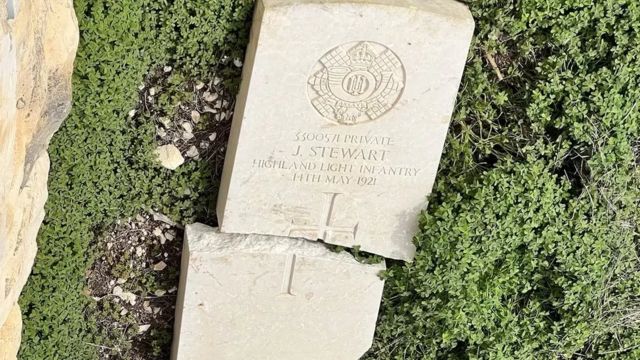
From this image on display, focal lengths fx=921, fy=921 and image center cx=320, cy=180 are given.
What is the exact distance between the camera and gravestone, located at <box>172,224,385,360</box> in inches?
153

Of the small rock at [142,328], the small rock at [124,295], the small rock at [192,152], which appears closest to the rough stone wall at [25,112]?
the small rock at [192,152]

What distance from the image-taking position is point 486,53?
3734 millimetres

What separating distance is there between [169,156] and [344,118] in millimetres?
741

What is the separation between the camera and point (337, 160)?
12.2ft

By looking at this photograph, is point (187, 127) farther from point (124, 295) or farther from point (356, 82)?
point (124, 295)

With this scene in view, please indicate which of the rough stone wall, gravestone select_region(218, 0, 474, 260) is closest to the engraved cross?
gravestone select_region(218, 0, 474, 260)

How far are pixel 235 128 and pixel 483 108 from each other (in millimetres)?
1031

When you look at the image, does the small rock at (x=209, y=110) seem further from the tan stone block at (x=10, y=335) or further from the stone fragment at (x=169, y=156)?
the tan stone block at (x=10, y=335)

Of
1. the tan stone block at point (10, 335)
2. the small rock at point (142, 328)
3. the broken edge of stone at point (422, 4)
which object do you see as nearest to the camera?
the tan stone block at point (10, 335)

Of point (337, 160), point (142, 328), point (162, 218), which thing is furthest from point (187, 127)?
point (142, 328)

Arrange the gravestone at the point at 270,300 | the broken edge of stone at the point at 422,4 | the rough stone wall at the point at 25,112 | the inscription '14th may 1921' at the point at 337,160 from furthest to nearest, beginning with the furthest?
the gravestone at the point at 270,300, the inscription '14th may 1921' at the point at 337,160, the broken edge of stone at the point at 422,4, the rough stone wall at the point at 25,112

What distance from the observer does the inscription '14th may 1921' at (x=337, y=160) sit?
3.65m

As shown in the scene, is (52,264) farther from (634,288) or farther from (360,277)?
(634,288)

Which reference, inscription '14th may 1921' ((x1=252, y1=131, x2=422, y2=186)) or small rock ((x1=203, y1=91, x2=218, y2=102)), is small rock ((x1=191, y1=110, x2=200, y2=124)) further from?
inscription '14th may 1921' ((x1=252, y1=131, x2=422, y2=186))
